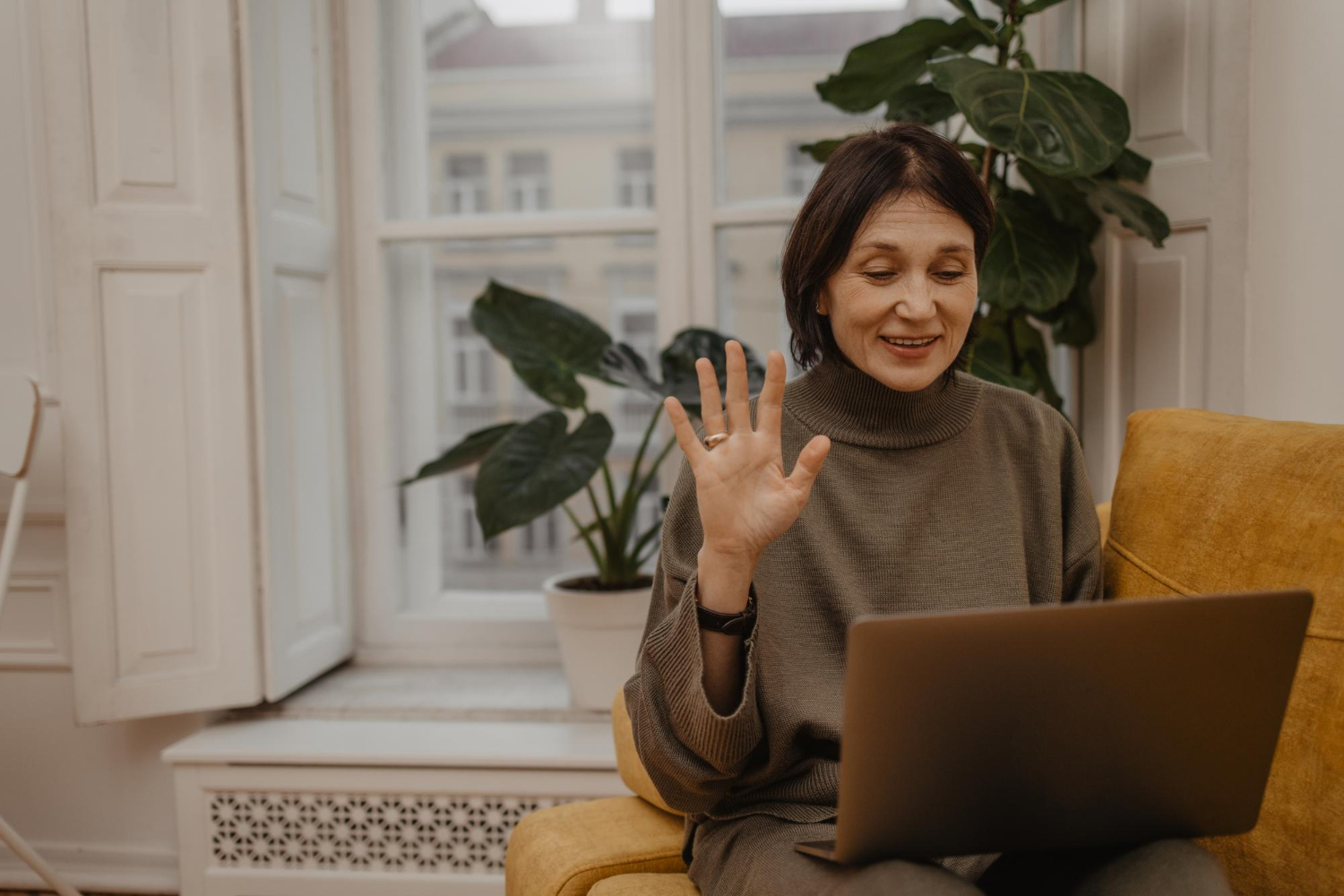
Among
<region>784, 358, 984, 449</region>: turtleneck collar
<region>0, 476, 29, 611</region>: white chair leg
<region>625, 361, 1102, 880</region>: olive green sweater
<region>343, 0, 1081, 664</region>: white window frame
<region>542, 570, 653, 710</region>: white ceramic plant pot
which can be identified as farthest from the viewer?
<region>343, 0, 1081, 664</region>: white window frame

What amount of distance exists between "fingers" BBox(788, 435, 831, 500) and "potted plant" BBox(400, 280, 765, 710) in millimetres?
790

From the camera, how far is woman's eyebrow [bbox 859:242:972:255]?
42.3 inches

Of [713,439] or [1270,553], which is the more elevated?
[713,439]

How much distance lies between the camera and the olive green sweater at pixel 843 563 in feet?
3.32

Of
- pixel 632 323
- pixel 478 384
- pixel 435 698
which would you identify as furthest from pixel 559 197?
pixel 435 698

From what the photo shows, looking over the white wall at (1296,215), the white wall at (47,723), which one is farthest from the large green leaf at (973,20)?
the white wall at (47,723)

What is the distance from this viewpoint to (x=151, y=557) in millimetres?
1967

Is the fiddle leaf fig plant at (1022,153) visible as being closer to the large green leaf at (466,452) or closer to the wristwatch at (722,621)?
the large green leaf at (466,452)

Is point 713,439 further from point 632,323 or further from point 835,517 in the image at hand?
point 632,323

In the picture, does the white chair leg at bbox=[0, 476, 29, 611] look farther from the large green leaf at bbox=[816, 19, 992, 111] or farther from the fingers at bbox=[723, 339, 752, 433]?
the large green leaf at bbox=[816, 19, 992, 111]

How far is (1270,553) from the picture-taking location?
3.20 ft

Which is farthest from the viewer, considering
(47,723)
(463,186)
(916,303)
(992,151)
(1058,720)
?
(463,186)

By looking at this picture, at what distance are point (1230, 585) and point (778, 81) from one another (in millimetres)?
1663

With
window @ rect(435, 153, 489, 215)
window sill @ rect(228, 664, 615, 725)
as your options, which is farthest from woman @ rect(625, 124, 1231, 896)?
window @ rect(435, 153, 489, 215)
